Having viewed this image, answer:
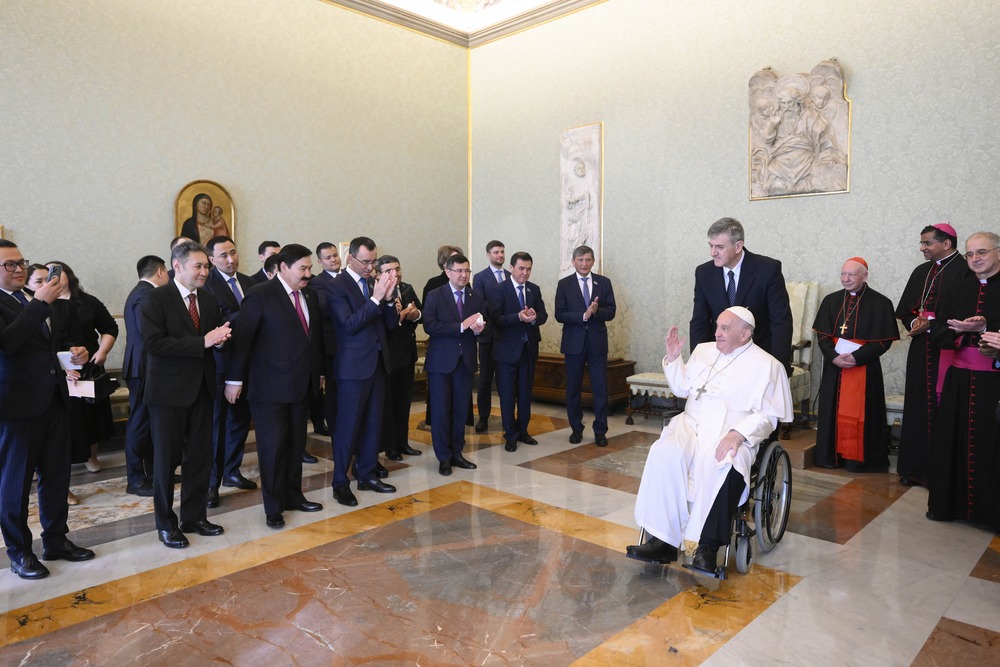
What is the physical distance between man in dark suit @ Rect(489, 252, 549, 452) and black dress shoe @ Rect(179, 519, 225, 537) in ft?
9.56

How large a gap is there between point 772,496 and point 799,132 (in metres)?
4.78

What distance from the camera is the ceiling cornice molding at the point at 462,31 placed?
9305mm

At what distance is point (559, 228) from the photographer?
965cm

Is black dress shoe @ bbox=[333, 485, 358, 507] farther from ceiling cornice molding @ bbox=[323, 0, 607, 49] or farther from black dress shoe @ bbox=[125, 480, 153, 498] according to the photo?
ceiling cornice molding @ bbox=[323, 0, 607, 49]

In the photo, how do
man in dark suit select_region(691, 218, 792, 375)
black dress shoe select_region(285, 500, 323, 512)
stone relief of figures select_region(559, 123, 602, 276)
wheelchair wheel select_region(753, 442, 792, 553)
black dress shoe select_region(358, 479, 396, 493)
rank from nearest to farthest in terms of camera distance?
1. wheelchair wheel select_region(753, 442, 792, 553)
2. man in dark suit select_region(691, 218, 792, 375)
3. black dress shoe select_region(285, 500, 323, 512)
4. black dress shoe select_region(358, 479, 396, 493)
5. stone relief of figures select_region(559, 123, 602, 276)

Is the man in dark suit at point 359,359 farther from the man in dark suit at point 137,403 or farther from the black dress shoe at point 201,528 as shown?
the man in dark suit at point 137,403

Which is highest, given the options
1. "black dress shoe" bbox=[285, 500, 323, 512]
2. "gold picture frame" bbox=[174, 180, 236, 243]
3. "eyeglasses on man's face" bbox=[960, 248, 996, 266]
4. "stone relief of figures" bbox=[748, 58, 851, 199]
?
"stone relief of figures" bbox=[748, 58, 851, 199]

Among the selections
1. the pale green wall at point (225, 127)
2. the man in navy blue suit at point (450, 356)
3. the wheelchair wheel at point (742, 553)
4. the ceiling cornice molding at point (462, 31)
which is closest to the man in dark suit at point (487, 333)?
the man in navy blue suit at point (450, 356)

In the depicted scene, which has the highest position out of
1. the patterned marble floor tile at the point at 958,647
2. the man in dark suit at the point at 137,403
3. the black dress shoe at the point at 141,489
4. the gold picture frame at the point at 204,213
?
the gold picture frame at the point at 204,213

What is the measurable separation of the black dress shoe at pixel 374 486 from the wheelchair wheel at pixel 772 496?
2.66m

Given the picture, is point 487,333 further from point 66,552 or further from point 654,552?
point 66,552

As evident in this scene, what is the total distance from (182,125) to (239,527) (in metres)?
5.22

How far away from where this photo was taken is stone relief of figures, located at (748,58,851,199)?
23.1 ft

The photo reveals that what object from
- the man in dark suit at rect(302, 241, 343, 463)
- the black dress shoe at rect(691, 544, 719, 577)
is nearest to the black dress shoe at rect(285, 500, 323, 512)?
the man in dark suit at rect(302, 241, 343, 463)
